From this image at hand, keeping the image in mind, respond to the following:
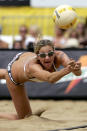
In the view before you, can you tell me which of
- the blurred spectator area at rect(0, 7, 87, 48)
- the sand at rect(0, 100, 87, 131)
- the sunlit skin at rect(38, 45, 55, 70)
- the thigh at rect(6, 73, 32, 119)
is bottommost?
the sand at rect(0, 100, 87, 131)

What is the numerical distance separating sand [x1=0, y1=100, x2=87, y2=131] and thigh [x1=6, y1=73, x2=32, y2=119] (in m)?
0.15

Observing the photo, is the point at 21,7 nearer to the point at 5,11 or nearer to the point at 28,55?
the point at 5,11

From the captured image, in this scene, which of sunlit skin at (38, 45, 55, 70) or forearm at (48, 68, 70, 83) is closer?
forearm at (48, 68, 70, 83)

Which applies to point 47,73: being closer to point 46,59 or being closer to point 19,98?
point 46,59

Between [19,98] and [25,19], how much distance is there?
4.94 m

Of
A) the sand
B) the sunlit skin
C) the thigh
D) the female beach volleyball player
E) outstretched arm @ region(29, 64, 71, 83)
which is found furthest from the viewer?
the thigh

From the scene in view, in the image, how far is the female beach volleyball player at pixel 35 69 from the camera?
507cm

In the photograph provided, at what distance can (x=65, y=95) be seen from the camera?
28.9 ft

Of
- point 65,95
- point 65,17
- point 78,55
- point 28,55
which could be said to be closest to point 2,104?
point 65,95

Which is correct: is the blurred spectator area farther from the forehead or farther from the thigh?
the forehead

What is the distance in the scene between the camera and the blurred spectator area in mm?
10414

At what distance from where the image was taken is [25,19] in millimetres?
10695

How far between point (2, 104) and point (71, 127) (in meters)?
3.15

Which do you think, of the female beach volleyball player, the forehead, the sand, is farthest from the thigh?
the forehead
